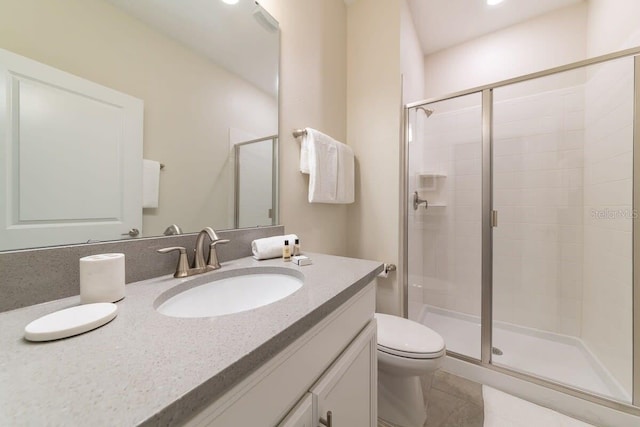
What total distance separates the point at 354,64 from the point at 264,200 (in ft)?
4.36

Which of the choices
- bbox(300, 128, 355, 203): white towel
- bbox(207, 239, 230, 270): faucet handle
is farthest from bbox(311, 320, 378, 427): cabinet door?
bbox(300, 128, 355, 203): white towel

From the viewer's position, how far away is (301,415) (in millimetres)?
470

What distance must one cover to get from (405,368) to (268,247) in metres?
0.80

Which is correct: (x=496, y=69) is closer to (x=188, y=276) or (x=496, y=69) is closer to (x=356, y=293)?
(x=356, y=293)

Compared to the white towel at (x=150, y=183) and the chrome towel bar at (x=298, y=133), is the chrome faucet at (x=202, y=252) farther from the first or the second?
the chrome towel bar at (x=298, y=133)

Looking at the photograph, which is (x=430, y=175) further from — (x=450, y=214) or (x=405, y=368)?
(x=405, y=368)

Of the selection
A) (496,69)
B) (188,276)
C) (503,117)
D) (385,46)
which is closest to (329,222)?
(188,276)

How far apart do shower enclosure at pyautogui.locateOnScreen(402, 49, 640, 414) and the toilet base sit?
0.57m

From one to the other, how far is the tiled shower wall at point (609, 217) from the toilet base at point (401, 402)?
1.05 meters

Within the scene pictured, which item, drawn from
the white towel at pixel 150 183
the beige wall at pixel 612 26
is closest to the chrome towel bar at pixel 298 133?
the white towel at pixel 150 183

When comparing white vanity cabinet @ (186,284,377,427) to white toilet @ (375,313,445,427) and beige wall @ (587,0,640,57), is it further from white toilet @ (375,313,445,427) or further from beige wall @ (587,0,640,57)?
beige wall @ (587,0,640,57)

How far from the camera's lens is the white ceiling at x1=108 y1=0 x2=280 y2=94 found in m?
0.76

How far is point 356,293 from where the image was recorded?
71cm

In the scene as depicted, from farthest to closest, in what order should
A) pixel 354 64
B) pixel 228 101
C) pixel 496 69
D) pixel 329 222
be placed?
pixel 496 69, pixel 354 64, pixel 329 222, pixel 228 101
